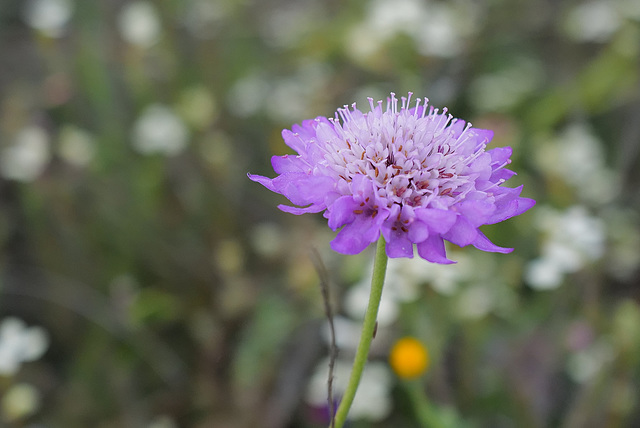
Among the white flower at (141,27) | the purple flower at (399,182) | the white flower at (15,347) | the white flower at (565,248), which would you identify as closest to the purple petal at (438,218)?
the purple flower at (399,182)

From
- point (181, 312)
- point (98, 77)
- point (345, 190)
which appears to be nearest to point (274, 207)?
point (181, 312)

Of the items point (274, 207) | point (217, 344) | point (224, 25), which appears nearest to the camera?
point (217, 344)

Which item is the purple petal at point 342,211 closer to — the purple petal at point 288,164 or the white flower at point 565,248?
the purple petal at point 288,164

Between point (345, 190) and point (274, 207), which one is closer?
point (345, 190)

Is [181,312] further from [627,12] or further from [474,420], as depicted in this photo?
[627,12]

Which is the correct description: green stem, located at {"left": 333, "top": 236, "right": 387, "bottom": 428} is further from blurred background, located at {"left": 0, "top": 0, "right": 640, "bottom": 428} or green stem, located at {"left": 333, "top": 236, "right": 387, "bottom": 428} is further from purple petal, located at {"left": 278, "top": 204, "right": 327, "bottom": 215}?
blurred background, located at {"left": 0, "top": 0, "right": 640, "bottom": 428}

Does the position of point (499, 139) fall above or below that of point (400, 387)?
above
